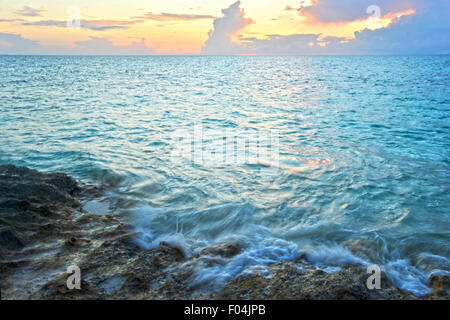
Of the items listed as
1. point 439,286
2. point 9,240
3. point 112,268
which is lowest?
point 439,286

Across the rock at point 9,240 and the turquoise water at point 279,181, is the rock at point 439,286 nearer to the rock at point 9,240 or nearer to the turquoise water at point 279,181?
the turquoise water at point 279,181

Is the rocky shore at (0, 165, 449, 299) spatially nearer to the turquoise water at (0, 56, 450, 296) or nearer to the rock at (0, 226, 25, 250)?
the rock at (0, 226, 25, 250)

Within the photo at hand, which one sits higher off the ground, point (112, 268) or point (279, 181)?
point (279, 181)

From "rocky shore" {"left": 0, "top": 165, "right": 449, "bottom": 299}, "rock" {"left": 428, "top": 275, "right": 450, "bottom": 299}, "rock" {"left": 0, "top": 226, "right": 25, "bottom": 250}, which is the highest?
"rock" {"left": 0, "top": 226, "right": 25, "bottom": 250}

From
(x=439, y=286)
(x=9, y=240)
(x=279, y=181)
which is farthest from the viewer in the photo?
(x=279, y=181)

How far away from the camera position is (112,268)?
14.7 feet

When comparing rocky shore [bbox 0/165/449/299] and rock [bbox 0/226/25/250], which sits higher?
rock [bbox 0/226/25/250]

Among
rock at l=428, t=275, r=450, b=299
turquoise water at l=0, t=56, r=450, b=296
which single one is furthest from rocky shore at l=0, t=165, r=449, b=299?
turquoise water at l=0, t=56, r=450, b=296

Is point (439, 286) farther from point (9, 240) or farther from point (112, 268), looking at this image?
point (9, 240)

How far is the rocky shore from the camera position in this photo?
3.94 m

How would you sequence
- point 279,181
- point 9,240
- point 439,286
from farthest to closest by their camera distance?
point 279,181
point 9,240
point 439,286

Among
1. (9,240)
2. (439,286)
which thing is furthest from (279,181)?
(9,240)

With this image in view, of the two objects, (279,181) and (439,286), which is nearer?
(439,286)
